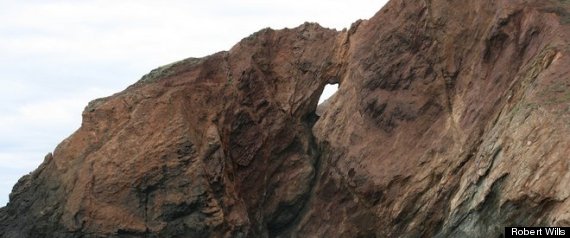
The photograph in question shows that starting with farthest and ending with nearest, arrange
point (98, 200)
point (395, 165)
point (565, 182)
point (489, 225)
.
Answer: point (98, 200) < point (395, 165) < point (489, 225) < point (565, 182)

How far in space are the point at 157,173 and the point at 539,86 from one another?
1437cm

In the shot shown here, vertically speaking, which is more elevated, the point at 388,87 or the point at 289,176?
the point at 388,87

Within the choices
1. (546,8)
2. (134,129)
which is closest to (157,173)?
(134,129)

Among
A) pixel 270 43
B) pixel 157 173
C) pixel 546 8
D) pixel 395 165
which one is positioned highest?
pixel 270 43

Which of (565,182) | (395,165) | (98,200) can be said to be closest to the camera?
(565,182)

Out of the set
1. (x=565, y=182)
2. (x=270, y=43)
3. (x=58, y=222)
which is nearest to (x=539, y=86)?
(x=565, y=182)

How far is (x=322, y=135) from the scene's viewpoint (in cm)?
2959

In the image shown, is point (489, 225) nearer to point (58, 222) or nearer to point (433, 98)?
point (433, 98)

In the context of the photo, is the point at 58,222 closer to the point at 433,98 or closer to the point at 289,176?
the point at 289,176

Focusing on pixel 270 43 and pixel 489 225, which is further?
pixel 270 43

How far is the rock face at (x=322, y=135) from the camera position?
2361 centimetres

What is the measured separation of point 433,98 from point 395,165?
2928 mm

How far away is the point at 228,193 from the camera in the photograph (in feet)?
93.0

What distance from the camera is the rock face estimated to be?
23609 mm
